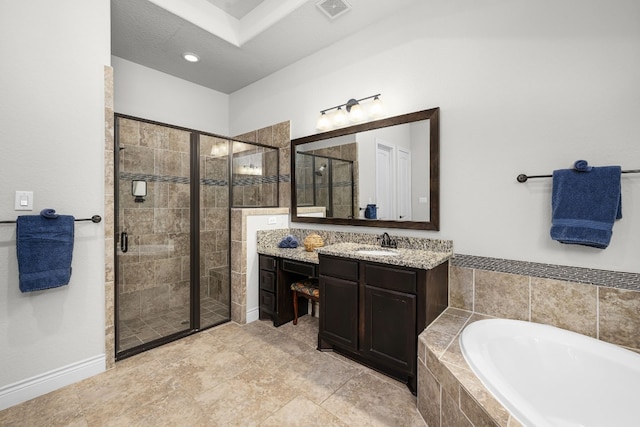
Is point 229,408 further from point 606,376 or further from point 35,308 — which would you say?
point 606,376

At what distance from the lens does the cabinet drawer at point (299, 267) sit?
2.46 metres

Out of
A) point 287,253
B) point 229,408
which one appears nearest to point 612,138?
point 287,253

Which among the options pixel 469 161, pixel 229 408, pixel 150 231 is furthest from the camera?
pixel 150 231

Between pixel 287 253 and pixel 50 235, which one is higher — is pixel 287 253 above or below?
below

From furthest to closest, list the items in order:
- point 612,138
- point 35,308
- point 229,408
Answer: point 35,308
point 229,408
point 612,138

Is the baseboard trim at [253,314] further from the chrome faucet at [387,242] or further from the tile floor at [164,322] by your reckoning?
the chrome faucet at [387,242]

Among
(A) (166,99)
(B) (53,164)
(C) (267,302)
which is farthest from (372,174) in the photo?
(A) (166,99)

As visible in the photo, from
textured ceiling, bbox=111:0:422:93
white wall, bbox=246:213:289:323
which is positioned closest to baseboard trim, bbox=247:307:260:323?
white wall, bbox=246:213:289:323

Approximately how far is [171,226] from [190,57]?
72.7 inches

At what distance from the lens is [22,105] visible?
1.74 metres

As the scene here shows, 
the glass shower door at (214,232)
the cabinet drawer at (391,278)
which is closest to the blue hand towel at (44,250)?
the glass shower door at (214,232)

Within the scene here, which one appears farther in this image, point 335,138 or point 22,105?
point 335,138

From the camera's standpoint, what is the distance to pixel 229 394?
1805 mm

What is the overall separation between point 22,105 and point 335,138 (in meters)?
2.25
